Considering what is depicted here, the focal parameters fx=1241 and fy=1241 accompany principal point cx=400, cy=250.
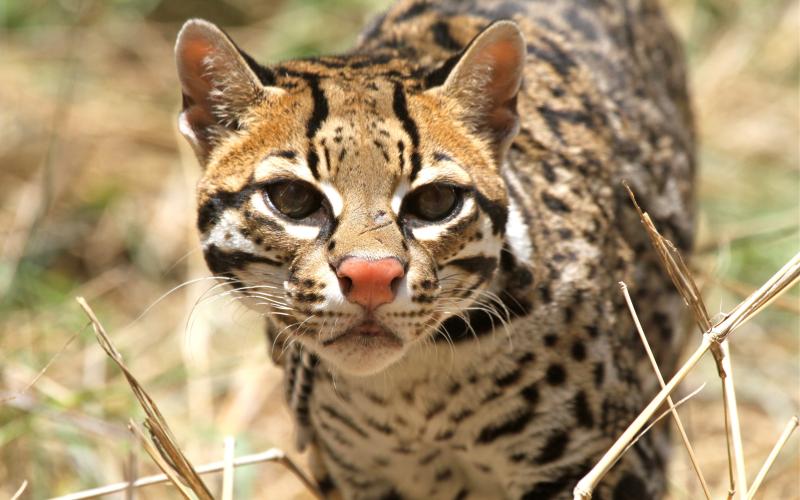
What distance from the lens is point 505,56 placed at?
3516 millimetres

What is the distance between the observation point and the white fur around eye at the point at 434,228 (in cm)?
→ 326

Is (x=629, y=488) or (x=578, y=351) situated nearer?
(x=578, y=351)

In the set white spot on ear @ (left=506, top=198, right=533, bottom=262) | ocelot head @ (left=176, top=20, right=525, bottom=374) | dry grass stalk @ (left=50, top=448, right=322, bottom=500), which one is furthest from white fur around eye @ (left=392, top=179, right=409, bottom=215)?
dry grass stalk @ (left=50, top=448, right=322, bottom=500)

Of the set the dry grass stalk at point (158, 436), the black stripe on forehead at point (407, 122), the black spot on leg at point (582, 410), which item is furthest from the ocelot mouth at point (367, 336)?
the black spot on leg at point (582, 410)

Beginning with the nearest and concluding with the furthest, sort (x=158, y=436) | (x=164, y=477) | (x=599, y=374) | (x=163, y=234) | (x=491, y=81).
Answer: (x=158, y=436), (x=491, y=81), (x=164, y=477), (x=599, y=374), (x=163, y=234)

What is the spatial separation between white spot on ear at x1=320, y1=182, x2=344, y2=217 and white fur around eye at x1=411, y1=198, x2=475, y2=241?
21 cm

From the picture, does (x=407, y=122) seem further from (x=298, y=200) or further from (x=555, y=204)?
(x=555, y=204)

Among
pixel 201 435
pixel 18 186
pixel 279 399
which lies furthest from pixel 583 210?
pixel 18 186

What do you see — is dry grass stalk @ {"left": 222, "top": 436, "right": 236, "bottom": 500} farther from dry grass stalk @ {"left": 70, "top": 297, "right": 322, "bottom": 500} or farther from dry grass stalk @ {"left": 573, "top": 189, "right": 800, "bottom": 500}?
dry grass stalk @ {"left": 573, "top": 189, "right": 800, "bottom": 500}

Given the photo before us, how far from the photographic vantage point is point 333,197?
10.6ft

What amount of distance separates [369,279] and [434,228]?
32 cm

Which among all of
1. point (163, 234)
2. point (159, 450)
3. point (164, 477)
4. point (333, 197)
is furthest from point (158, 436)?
point (163, 234)

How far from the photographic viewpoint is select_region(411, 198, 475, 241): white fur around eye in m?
3.26

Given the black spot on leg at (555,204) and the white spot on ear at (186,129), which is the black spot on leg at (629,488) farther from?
the white spot on ear at (186,129)
